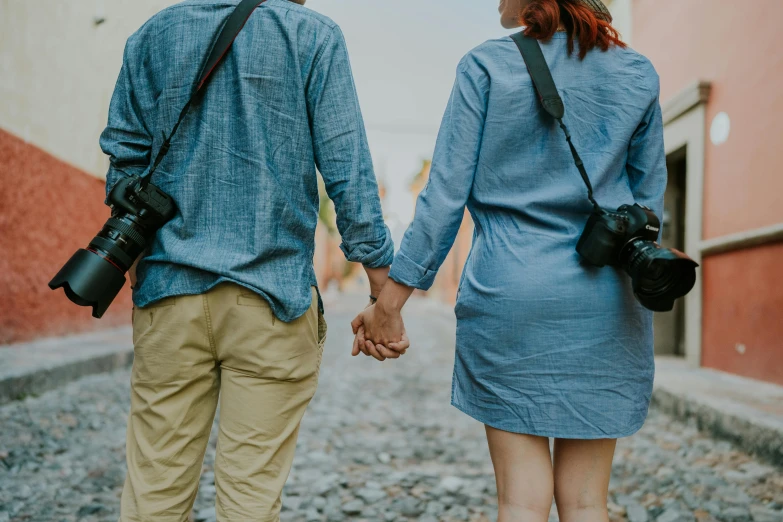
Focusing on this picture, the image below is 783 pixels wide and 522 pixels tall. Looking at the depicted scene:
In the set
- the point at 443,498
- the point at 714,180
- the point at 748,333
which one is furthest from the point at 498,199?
the point at 714,180

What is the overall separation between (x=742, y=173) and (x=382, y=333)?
15.9ft

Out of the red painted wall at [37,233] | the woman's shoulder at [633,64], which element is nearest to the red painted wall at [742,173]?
the woman's shoulder at [633,64]

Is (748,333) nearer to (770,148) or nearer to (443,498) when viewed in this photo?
(770,148)

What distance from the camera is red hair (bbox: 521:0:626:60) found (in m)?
1.61

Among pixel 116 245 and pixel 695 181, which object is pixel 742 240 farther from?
pixel 116 245

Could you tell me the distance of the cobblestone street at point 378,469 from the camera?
292cm

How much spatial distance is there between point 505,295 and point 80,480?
247 cm

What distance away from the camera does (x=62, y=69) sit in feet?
23.4

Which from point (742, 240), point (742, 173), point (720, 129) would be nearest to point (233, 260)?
point (742, 240)

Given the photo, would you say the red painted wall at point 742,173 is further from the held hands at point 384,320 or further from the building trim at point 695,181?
the held hands at point 384,320

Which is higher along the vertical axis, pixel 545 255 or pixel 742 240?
pixel 545 255

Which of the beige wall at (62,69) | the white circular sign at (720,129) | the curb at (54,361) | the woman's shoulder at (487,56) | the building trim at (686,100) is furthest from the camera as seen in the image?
the building trim at (686,100)

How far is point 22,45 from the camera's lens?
20.6 ft

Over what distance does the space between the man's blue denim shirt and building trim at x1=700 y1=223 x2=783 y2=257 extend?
4208 mm
